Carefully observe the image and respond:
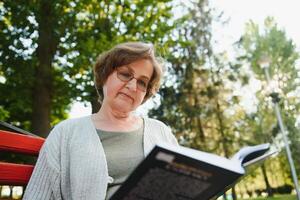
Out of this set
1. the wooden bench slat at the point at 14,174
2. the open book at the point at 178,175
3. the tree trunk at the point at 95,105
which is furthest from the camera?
the tree trunk at the point at 95,105

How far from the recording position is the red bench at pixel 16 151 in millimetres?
1569

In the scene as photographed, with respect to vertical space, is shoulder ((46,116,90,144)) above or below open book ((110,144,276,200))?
above

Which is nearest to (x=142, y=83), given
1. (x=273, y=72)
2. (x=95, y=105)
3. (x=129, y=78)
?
(x=129, y=78)

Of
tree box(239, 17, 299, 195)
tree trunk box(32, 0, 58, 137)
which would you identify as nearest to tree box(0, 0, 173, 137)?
tree trunk box(32, 0, 58, 137)

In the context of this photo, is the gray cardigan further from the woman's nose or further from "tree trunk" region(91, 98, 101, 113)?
"tree trunk" region(91, 98, 101, 113)

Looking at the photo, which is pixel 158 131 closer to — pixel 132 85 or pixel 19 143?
pixel 132 85

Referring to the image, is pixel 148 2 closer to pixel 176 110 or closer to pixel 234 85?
pixel 176 110

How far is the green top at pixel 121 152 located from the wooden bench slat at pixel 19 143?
346 mm

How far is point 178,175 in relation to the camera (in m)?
1.10

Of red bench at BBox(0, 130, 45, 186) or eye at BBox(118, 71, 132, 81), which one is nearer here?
red bench at BBox(0, 130, 45, 186)

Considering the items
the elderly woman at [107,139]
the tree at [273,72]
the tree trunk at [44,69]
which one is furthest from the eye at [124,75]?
the tree at [273,72]

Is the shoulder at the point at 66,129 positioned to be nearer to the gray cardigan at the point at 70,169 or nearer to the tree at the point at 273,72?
the gray cardigan at the point at 70,169

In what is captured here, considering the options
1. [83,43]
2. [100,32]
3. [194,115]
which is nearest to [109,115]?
[83,43]

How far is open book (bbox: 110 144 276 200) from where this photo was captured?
103 centimetres
